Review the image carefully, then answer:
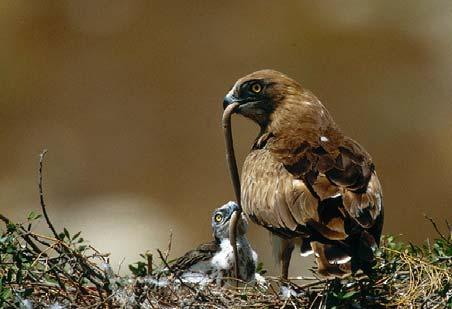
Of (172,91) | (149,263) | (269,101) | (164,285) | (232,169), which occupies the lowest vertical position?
(172,91)

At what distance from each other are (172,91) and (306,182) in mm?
5255

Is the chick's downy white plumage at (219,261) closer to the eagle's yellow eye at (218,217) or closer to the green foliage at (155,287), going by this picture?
the eagle's yellow eye at (218,217)

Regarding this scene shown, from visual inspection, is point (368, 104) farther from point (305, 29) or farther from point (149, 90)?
point (149, 90)

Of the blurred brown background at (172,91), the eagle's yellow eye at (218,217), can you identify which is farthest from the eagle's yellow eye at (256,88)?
the blurred brown background at (172,91)

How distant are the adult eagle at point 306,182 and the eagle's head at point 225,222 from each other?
59 cm

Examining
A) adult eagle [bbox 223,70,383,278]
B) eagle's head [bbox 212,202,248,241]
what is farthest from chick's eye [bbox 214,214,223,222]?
adult eagle [bbox 223,70,383,278]

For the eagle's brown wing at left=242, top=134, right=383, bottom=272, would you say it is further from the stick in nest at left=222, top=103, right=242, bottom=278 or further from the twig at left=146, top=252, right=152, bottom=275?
the twig at left=146, top=252, right=152, bottom=275

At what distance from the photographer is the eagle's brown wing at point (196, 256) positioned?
24.7 ft

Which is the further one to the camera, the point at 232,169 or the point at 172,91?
the point at 172,91

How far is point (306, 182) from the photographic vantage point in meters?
6.66

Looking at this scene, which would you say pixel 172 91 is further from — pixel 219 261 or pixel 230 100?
pixel 219 261

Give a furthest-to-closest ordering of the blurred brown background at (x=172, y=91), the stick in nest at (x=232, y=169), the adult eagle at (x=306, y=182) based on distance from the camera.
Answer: the blurred brown background at (x=172, y=91) → the stick in nest at (x=232, y=169) → the adult eagle at (x=306, y=182)

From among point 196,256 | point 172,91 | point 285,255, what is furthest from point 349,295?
point 172,91

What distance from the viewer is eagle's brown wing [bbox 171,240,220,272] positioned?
24.7ft
